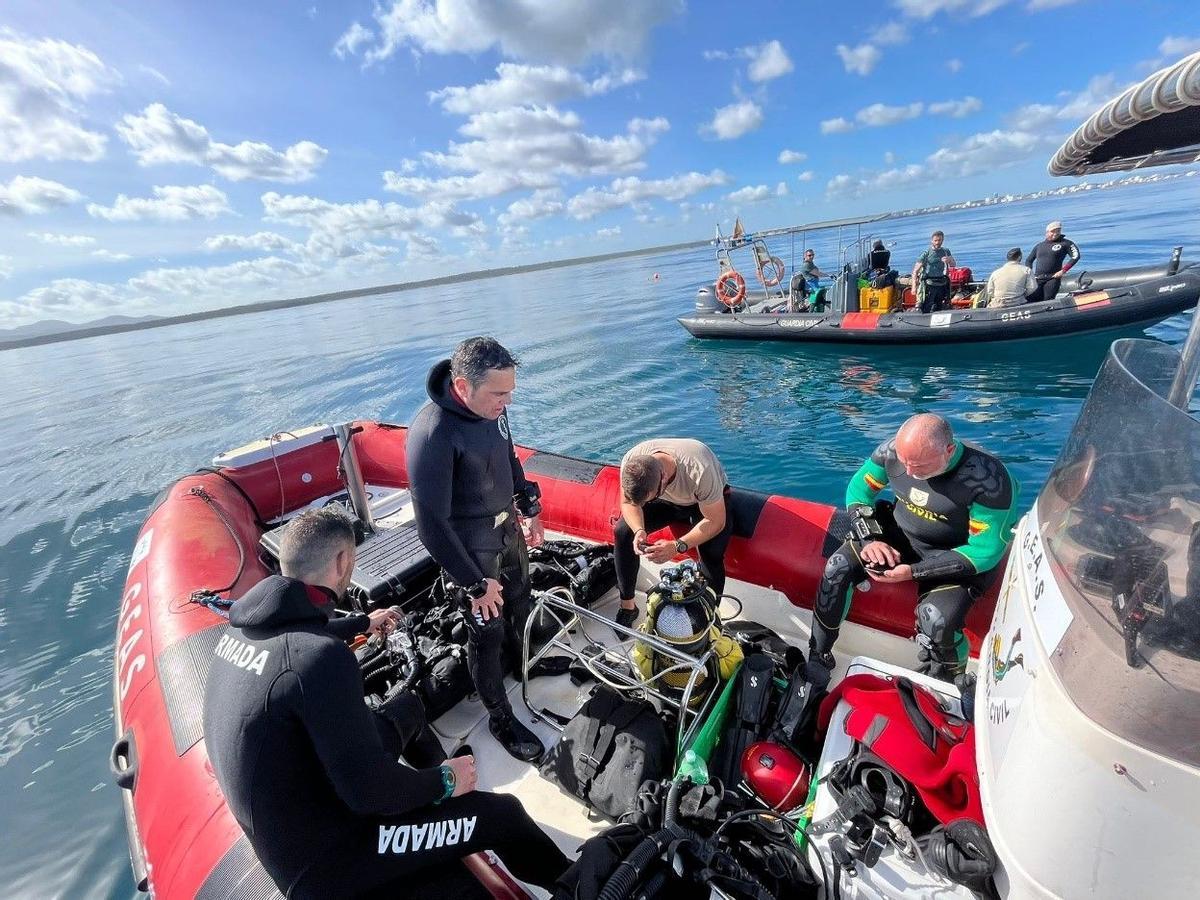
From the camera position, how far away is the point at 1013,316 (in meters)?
8.65

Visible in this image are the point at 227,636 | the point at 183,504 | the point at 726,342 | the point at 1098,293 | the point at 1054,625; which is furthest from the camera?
the point at 726,342

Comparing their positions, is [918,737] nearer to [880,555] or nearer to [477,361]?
[880,555]

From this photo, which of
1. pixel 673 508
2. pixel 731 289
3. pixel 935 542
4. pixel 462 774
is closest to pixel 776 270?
pixel 731 289

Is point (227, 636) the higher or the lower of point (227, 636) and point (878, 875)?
the higher

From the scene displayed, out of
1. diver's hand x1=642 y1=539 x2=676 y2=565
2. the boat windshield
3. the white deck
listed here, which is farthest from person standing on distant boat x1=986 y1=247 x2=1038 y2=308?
the boat windshield

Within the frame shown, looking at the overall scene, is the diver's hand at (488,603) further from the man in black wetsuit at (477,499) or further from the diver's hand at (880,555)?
the diver's hand at (880,555)

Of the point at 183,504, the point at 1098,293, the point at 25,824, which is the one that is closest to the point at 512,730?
the point at 25,824

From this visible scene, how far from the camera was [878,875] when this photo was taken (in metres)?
1.35

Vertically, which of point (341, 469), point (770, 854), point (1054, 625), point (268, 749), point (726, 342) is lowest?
point (726, 342)

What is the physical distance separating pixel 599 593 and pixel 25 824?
10.4ft

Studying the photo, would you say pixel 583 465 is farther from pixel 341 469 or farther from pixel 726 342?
pixel 726 342

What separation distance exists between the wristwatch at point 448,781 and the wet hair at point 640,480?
4.01 ft

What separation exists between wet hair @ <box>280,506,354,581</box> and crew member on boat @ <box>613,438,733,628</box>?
1264 millimetres

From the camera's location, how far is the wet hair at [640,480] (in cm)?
235
